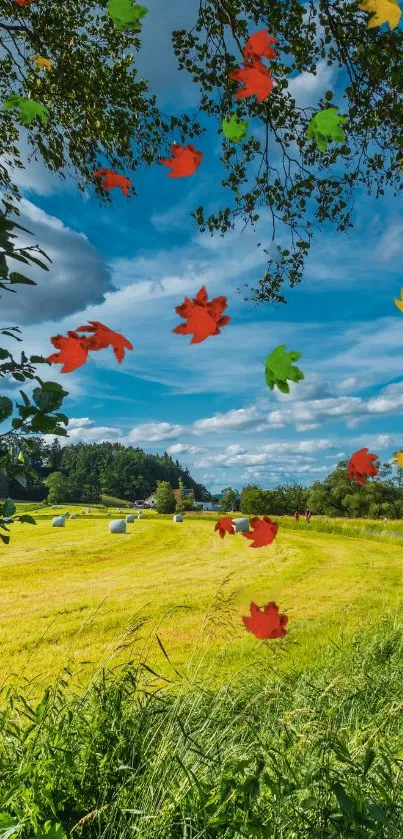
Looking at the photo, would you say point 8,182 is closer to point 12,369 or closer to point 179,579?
point 12,369

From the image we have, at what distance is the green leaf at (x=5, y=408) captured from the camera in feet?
6.47

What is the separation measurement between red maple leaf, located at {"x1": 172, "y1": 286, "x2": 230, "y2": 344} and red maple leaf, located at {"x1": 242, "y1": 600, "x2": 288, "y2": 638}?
7.10ft

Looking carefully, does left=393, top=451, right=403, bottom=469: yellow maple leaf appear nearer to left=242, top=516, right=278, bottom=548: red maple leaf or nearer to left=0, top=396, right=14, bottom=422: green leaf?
left=242, top=516, right=278, bottom=548: red maple leaf

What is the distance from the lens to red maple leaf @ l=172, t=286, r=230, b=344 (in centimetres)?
236

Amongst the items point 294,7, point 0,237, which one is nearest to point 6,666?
point 0,237

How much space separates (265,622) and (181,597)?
7298 millimetres

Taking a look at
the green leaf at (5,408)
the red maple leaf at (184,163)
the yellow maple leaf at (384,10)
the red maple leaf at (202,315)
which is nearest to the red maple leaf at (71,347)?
the green leaf at (5,408)

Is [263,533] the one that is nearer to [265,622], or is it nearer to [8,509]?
[265,622]

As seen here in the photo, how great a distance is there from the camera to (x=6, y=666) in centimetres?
685

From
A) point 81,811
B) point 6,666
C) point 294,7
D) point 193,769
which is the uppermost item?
point 294,7

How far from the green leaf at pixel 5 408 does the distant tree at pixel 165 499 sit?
2721 centimetres

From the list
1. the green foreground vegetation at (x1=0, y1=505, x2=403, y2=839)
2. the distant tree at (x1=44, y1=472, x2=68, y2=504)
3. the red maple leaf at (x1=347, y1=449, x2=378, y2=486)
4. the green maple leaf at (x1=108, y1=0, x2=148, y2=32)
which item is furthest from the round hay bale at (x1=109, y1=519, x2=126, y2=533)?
the green maple leaf at (x1=108, y1=0, x2=148, y2=32)

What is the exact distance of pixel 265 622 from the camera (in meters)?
3.84

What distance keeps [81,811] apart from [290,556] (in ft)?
51.8
